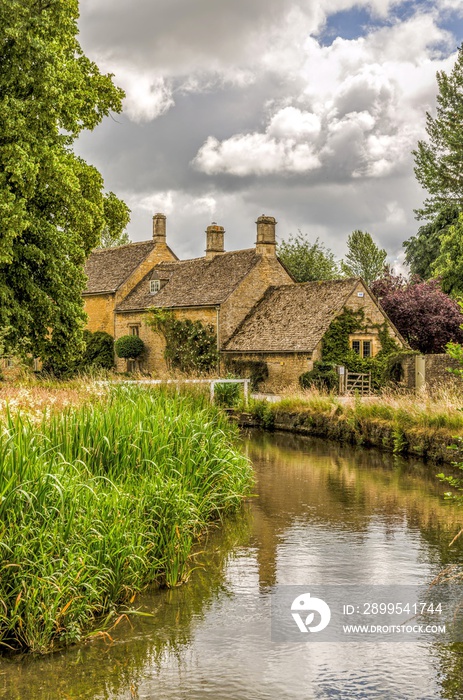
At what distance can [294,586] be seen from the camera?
9625 millimetres

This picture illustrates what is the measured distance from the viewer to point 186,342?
44.8 metres

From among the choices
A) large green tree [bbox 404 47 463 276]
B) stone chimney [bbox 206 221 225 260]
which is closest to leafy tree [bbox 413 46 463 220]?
large green tree [bbox 404 47 463 276]

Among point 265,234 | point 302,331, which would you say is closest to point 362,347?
point 302,331

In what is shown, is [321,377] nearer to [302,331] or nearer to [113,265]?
[302,331]

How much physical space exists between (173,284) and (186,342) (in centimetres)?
528

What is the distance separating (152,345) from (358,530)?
35368mm

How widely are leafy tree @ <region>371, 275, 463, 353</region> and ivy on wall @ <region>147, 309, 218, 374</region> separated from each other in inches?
389

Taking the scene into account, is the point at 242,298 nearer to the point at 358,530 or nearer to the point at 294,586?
the point at 358,530

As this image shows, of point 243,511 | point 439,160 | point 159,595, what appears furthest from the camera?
point 439,160

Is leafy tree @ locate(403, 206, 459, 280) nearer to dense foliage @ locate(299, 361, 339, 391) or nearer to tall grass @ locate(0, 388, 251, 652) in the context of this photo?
dense foliage @ locate(299, 361, 339, 391)

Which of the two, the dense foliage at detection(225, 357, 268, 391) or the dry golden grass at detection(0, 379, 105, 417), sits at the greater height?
the dense foliage at detection(225, 357, 268, 391)

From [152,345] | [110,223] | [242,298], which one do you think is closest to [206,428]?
[110,223]

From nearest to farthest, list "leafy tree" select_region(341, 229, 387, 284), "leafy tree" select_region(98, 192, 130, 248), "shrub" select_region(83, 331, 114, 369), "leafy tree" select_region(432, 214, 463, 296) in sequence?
1. "leafy tree" select_region(98, 192, 130, 248)
2. "shrub" select_region(83, 331, 114, 369)
3. "leafy tree" select_region(432, 214, 463, 296)
4. "leafy tree" select_region(341, 229, 387, 284)

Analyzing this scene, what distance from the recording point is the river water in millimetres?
7008
